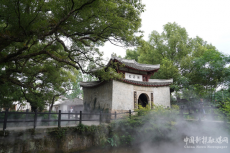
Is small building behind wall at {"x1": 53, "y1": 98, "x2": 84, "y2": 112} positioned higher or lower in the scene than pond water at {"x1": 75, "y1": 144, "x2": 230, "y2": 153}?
higher

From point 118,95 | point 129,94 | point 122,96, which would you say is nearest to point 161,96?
point 129,94

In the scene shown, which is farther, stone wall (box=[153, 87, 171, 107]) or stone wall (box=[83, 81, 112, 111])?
stone wall (box=[153, 87, 171, 107])

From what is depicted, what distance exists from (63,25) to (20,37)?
194cm

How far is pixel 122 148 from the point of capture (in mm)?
9406

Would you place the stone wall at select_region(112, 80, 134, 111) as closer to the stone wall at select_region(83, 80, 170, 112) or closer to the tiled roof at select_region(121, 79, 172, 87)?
the stone wall at select_region(83, 80, 170, 112)

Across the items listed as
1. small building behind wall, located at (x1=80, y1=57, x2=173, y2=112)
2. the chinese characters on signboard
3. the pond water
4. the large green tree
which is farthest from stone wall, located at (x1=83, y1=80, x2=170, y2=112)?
the large green tree

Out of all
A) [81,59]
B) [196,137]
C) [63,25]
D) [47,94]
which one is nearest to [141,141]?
[196,137]

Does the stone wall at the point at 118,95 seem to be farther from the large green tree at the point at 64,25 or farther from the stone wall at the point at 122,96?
the large green tree at the point at 64,25

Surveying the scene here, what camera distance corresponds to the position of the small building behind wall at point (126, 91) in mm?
12945

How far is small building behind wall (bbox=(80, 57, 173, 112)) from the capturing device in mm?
12945

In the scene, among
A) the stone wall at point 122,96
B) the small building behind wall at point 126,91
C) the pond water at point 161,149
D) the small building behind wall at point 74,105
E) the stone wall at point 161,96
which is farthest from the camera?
the small building behind wall at point 74,105

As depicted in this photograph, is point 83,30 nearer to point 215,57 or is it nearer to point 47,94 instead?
point 47,94

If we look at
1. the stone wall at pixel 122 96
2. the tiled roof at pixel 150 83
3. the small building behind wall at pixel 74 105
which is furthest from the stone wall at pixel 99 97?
the small building behind wall at pixel 74 105

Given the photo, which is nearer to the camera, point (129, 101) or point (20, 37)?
point (20, 37)
